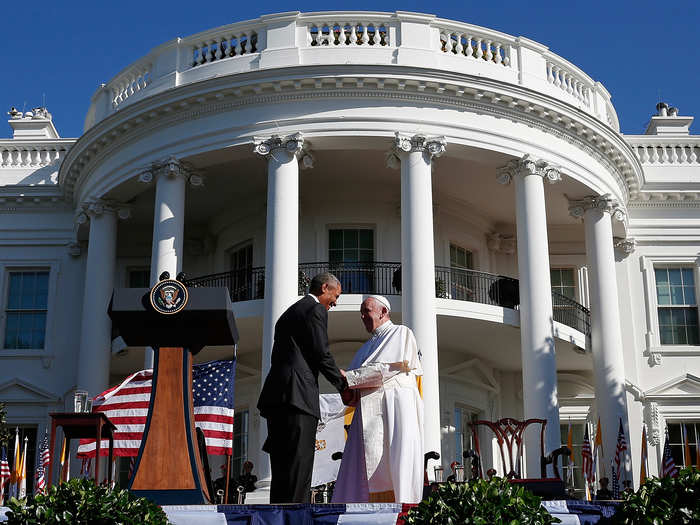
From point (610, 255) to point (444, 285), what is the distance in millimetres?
3937

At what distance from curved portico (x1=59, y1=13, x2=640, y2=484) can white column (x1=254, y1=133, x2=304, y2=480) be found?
0.13 ft

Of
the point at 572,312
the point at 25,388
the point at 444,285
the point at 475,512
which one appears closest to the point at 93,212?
the point at 25,388

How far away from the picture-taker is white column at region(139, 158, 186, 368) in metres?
21.2

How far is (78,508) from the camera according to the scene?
648 centimetres

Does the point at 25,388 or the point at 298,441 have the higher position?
the point at 25,388

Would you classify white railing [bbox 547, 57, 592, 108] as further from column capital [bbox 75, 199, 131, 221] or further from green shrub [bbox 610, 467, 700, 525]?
green shrub [bbox 610, 467, 700, 525]

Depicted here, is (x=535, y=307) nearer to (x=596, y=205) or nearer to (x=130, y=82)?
(x=596, y=205)

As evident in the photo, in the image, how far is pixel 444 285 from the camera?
23219 mm

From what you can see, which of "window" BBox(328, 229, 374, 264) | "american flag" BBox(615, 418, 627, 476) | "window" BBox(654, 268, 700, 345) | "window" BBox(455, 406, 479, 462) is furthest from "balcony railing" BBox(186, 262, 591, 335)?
→ "american flag" BBox(615, 418, 627, 476)

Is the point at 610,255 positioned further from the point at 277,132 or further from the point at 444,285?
the point at 277,132

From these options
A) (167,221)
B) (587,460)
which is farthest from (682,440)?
(167,221)

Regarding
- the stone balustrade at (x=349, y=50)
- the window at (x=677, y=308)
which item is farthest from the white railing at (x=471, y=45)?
the window at (x=677, y=308)

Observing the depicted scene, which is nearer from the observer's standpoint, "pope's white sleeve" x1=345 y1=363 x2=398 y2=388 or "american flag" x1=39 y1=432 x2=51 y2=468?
"pope's white sleeve" x1=345 y1=363 x2=398 y2=388

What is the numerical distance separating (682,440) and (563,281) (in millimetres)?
4892
